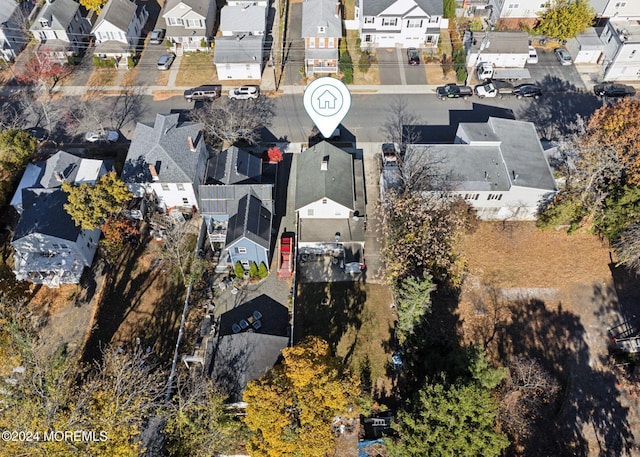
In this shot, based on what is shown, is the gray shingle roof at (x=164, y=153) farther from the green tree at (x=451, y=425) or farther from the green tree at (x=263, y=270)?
the green tree at (x=451, y=425)

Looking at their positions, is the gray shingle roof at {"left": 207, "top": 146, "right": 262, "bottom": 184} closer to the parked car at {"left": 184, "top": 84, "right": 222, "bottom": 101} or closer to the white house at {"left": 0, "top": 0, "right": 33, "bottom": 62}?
the parked car at {"left": 184, "top": 84, "right": 222, "bottom": 101}

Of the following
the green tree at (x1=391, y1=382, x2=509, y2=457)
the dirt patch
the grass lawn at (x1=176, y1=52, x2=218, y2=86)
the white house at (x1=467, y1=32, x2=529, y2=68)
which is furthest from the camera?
the grass lawn at (x1=176, y1=52, x2=218, y2=86)

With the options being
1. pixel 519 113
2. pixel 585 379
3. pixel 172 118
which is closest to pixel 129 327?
pixel 172 118

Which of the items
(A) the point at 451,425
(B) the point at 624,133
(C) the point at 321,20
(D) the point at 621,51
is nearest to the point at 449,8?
(C) the point at 321,20

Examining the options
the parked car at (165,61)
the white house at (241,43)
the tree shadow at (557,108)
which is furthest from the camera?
the parked car at (165,61)

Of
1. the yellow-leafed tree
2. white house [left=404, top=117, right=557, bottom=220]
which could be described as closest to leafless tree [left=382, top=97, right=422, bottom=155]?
white house [left=404, top=117, right=557, bottom=220]

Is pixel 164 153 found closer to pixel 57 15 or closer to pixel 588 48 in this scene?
pixel 57 15

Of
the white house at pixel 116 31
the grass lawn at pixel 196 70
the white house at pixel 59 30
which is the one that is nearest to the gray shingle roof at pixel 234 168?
the grass lawn at pixel 196 70

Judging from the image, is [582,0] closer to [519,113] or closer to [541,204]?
[519,113]
